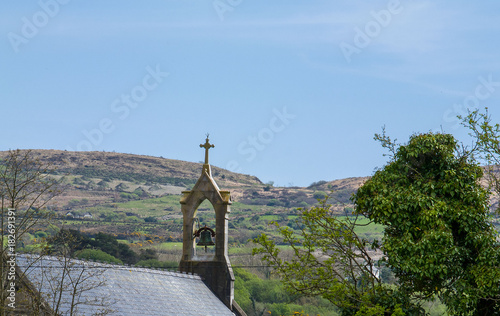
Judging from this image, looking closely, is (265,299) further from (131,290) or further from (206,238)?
(131,290)

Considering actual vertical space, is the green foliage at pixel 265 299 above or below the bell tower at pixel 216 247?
below

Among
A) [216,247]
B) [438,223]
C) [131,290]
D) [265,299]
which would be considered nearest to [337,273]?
[438,223]

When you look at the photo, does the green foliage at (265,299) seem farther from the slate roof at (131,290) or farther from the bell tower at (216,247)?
the slate roof at (131,290)

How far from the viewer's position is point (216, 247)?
29.4 metres

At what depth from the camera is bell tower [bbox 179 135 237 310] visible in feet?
93.8

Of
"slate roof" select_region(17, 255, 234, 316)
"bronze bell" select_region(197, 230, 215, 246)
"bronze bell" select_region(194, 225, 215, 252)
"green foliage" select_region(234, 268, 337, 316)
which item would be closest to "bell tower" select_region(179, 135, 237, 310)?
"bronze bell" select_region(194, 225, 215, 252)

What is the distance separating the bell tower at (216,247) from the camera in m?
28.6

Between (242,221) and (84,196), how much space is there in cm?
4405

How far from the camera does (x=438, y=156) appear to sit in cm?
2242

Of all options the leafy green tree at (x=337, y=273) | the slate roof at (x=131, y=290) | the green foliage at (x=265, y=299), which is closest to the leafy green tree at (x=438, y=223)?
the leafy green tree at (x=337, y=273)

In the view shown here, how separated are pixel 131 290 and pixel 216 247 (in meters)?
6.37

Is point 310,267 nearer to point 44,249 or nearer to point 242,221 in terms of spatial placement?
point 44,249

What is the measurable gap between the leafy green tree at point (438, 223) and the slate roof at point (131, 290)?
22.6ft

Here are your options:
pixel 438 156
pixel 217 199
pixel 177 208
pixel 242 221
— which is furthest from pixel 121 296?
pixel 177 208
